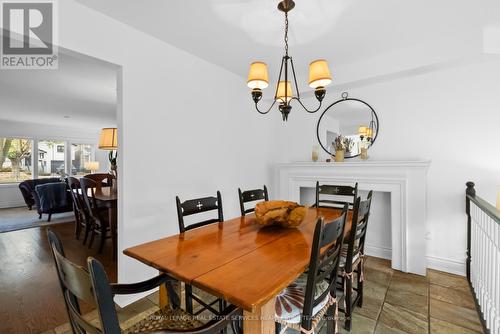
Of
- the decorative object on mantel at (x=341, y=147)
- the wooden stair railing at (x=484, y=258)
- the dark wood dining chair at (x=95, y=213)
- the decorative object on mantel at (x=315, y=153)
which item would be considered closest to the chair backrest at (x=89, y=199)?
the dark wood dining chair at (x=95, y=213)

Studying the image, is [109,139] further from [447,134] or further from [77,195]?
[447,134]

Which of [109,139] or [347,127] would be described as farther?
[109,139]

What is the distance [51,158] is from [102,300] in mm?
9030

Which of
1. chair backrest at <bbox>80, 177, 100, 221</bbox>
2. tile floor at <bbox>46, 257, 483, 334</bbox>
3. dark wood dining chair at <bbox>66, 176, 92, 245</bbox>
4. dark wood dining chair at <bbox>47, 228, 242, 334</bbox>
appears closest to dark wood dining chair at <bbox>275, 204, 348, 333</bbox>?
dark wood dining chair at <bbox>47, 228, 242, 334</bbox>

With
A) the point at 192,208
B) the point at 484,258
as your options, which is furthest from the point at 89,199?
the point at 484,258

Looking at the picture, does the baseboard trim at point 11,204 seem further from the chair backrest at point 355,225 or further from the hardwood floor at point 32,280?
the chair backrest at point 355,225

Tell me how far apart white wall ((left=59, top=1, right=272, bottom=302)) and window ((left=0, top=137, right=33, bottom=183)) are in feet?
23.9

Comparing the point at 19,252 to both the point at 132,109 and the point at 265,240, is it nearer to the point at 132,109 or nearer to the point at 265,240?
the point at 132,109

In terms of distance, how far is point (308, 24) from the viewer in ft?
6.93

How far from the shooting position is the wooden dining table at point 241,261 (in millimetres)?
938

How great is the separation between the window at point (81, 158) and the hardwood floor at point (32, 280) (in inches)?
170

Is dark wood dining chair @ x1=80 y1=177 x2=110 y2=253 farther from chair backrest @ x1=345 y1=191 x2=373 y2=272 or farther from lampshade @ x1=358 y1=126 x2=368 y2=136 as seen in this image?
lampshade @ x1=358 y1=126 x2=368 y2=136

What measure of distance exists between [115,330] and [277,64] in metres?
2.89

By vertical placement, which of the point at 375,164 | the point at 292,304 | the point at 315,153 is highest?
the point at 315,153
